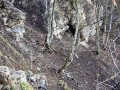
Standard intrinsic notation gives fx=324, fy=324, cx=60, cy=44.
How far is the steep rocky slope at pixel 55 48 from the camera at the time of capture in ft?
39.7

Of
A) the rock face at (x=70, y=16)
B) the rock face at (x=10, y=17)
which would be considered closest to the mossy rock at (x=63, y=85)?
the rock face at (x=10, y=17)

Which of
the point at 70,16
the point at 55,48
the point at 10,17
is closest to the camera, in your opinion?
the point at 10,17

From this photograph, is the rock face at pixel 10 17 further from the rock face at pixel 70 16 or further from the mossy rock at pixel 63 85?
the rock face at pixel 70 16

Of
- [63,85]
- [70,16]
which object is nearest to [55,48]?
[70,16]

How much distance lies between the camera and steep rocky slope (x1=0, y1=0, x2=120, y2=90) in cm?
1209

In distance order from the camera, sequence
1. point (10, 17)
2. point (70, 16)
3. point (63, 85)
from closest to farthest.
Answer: point (63, 85), point (10, 17), point (70, 16)

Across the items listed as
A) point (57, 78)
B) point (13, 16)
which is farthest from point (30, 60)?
point (13, 16)

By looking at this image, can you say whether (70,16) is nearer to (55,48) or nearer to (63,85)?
(55,48)

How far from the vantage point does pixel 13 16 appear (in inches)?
542

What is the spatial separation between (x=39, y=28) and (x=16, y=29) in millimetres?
3627

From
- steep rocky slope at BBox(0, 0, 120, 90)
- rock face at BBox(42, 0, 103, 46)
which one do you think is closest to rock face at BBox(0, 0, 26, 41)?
steep rocky slope at BBox(0, 0, 120, 90)

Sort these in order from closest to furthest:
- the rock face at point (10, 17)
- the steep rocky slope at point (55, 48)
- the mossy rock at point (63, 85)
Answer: the mossy rock at point (63, 85) → the steep rocky slope at point (55, 48) → the rock face at point (10, 17)

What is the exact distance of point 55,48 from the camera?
53.8 ft

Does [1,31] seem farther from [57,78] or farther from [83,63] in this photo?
[83,63]
